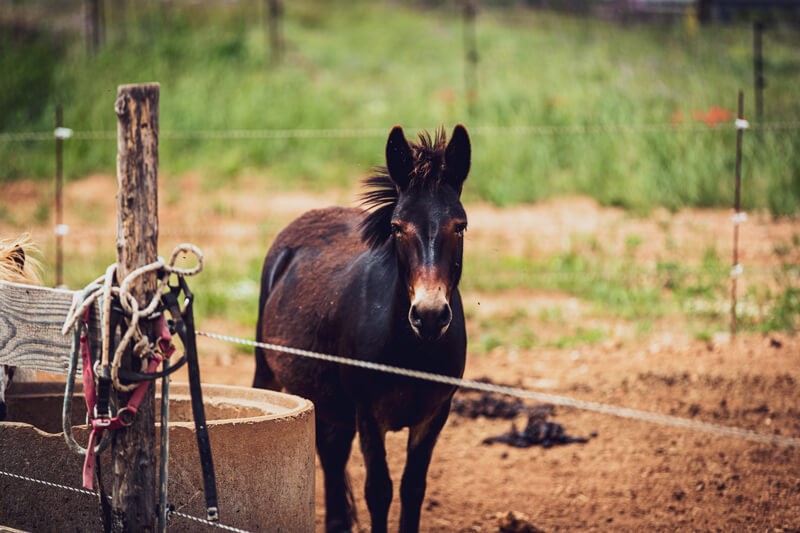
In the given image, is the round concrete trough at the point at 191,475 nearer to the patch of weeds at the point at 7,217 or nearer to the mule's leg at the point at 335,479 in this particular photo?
the mule's leg at the point at 335,479

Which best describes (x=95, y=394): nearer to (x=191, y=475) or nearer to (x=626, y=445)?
(x=191, y=475)

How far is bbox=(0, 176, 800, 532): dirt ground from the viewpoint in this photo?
4512mm


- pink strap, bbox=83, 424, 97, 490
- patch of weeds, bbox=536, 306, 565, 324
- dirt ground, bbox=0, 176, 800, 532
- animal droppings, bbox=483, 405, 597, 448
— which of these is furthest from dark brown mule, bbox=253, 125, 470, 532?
patch of weeds, bbox=536, 306, 565, 324

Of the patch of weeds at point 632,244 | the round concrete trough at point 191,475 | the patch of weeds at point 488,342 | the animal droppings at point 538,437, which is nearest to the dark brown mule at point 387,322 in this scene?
the round concrete trough at point 191,475

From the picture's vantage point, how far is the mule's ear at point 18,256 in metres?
3.69

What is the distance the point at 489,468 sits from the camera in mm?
5172

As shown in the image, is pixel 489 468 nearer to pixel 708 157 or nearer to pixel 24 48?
pixel 708 157

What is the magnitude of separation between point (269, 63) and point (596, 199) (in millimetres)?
7969

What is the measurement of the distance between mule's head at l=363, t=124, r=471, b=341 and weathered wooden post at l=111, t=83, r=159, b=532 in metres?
1.04

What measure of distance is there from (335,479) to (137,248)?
2.25 metres

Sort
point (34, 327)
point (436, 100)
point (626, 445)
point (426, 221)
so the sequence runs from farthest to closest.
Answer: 1. point (436, 100)
2. point (626, 445)
3. point (426, 221)
4. point (34, 327)

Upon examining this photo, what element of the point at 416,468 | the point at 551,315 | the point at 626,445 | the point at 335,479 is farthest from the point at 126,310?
the point at 551,315

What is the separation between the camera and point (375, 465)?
372cm

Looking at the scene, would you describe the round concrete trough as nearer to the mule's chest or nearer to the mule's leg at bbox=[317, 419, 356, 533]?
the mule's chest
